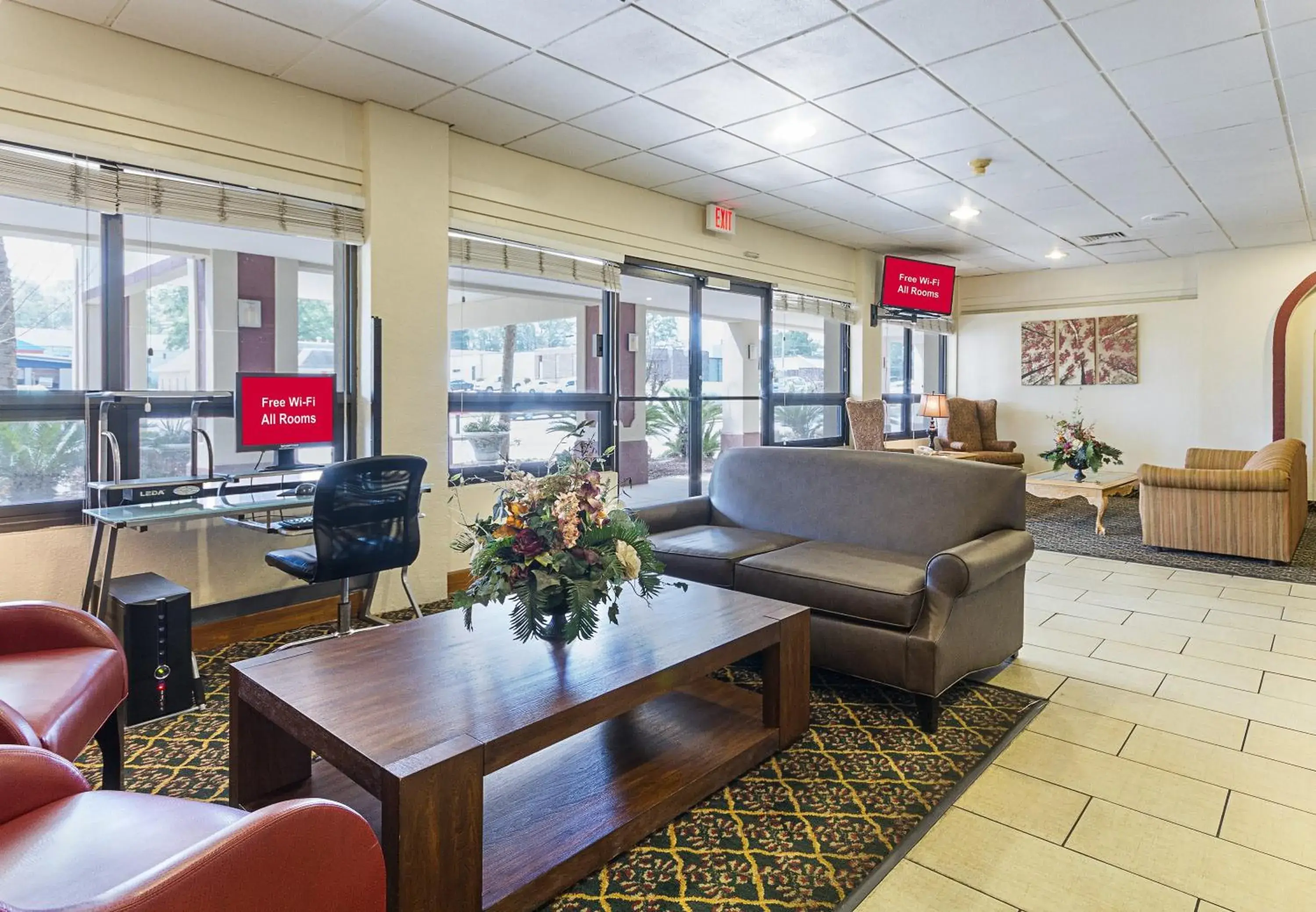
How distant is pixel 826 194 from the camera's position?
575cm

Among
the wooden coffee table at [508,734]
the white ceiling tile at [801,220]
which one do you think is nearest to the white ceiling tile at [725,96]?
the white ceiling tile at [801,220]

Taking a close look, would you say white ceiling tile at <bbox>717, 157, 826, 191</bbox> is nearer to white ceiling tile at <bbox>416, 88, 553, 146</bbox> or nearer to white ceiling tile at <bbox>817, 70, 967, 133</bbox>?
white ceiling tile at <bbox>817, 70, 967, 133</bbox>

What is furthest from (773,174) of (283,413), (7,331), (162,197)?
(7,331)

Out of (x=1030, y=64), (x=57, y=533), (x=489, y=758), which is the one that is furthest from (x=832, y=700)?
(x=57, y=533)

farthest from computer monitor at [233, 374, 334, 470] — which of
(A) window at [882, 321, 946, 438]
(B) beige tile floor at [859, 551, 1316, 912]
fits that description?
(A) window at [882, 321, 946, 438]

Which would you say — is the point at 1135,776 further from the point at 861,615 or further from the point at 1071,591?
the point at 1071,591

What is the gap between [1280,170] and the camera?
5.14 metres

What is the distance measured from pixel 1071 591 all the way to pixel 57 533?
5480mm

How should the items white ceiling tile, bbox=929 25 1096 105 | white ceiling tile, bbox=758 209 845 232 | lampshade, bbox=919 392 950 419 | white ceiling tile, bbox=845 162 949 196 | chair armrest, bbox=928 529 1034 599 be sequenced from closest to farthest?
chair armrest, bbox=928 529 1034 599 → white ceiling tile, bbox=929 25 1096 105 → white ceiling tile, bbox=845 162 949 196 → white ceiling tile, bbox=758 209 845 232 → lampshade, bbox=919 392 950 419

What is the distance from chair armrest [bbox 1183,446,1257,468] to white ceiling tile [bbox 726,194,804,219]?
4251mm

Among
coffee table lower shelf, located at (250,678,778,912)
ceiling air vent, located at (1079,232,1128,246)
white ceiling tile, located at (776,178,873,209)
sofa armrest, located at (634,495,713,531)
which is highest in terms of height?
ceiling air vent, located at (1079,232,1128,246)

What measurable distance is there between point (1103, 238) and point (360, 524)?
7352 mm

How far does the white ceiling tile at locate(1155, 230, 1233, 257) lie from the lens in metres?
7.18

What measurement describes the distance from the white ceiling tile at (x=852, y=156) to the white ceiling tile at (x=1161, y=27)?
1386 mm
